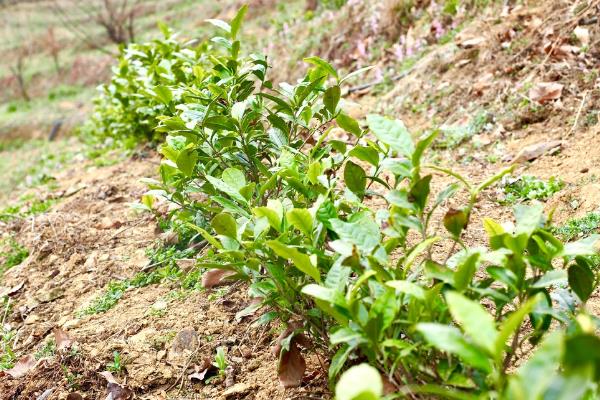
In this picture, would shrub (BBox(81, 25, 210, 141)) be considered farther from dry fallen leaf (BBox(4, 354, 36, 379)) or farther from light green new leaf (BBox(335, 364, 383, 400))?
light green new leaf (BBox(335, 364, 383, 400))

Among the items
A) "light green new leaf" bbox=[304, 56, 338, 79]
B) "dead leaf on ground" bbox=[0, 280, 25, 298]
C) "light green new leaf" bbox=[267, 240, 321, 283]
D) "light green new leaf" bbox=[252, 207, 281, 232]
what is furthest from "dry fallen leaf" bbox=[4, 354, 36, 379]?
"light green new leaf" bbox=[304, 56, 338, 79]

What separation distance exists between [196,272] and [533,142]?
2168mm

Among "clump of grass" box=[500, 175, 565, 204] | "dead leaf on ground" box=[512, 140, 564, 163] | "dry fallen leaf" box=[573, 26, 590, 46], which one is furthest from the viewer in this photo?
"dry fallen leaf" box=[573, 26, 590, 46]

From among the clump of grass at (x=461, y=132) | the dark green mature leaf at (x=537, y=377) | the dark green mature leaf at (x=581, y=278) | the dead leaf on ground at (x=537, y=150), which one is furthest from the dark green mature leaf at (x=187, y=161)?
the clump of grass at (x=461, y=132)

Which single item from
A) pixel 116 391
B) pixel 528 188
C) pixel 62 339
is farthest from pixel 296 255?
pixel 528 188

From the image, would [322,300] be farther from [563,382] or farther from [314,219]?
[563,382]

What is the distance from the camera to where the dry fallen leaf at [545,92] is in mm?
3541

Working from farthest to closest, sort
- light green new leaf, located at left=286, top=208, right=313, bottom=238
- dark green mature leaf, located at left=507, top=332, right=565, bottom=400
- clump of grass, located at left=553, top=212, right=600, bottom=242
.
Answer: clump of grass, located at left=553, top=212, right=600, bottom=242, light green new leaf, located at left=286, top=208, right=313, bottom=238, dark green mature leaf, located at left=507, top=332, right=565, bottom=400

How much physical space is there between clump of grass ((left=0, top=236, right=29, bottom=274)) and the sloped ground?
58 millimetres

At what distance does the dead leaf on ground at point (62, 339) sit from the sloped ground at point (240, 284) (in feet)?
0.05

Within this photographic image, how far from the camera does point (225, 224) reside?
145cm

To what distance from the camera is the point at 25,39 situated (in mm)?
19344

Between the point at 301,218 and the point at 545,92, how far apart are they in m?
2.80

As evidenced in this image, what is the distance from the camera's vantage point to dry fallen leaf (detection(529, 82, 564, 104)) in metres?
3.54
